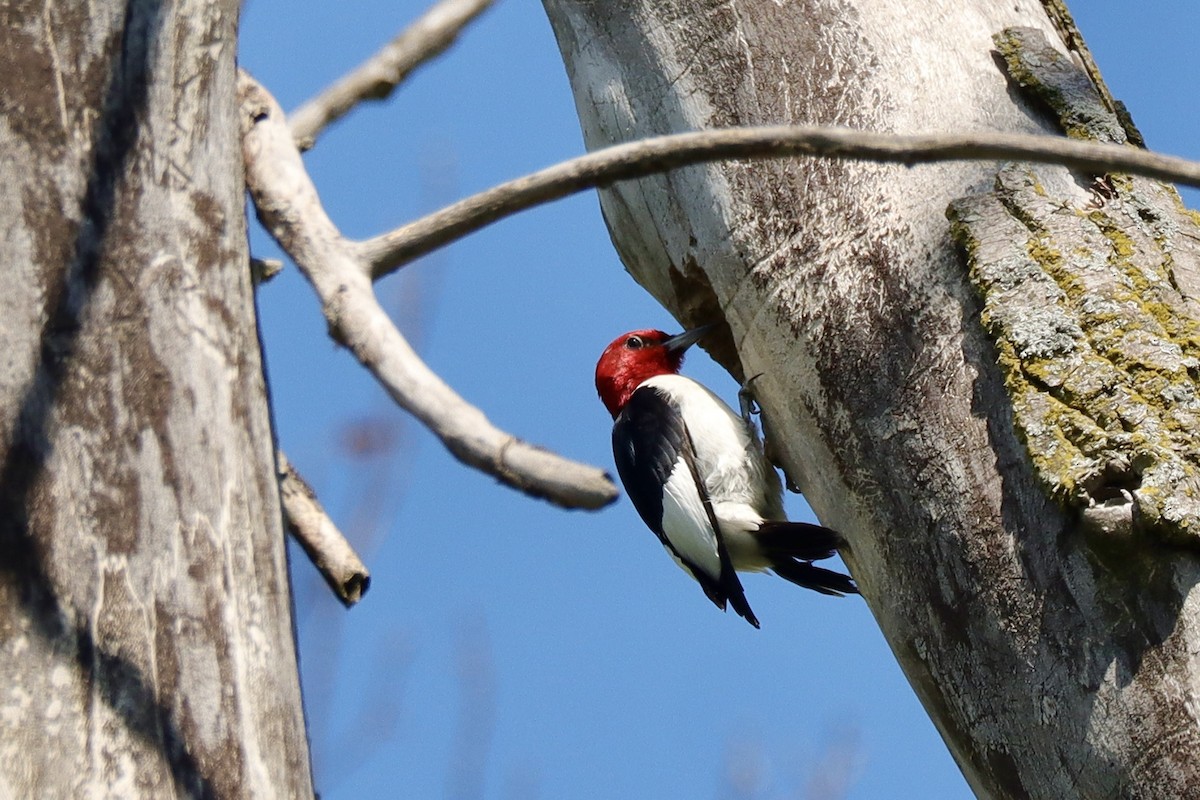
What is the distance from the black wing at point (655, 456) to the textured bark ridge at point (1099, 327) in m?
1.75

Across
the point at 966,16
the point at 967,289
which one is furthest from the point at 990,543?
the point at 966,16

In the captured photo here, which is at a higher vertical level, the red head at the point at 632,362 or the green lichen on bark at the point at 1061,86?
the red head at the point at 632,362

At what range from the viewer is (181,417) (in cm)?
116

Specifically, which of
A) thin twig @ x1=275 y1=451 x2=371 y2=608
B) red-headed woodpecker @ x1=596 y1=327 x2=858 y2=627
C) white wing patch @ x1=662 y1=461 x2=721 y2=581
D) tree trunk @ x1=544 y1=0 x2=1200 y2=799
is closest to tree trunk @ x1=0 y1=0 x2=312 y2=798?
thin twig @ x1=275 y1=451 x2=371 y2=608

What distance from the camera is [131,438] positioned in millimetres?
1138

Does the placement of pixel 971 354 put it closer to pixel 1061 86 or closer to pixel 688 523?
pixel 1061 86

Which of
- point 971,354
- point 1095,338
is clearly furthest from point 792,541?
point 1095,338

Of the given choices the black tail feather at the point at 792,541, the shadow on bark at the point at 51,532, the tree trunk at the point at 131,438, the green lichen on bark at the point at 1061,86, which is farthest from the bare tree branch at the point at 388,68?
the black tail feather at the point at 792,541

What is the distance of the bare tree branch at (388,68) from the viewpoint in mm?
1581

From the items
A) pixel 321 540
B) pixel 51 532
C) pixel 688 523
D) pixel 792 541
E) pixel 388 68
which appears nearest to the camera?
pixel 51 532

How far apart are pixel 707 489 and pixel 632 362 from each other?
2.21 feet

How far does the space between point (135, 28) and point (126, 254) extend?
0.73 ft

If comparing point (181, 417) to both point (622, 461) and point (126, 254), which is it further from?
point (622, 461)

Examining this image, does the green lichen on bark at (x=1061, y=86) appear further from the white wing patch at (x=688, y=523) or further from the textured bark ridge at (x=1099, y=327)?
the white wing patch at (x=688, y=523)
